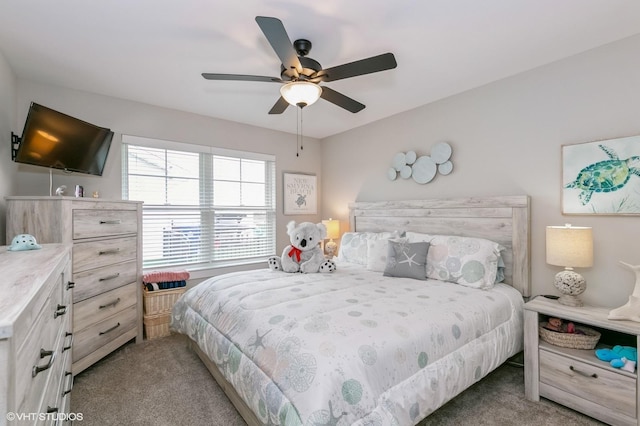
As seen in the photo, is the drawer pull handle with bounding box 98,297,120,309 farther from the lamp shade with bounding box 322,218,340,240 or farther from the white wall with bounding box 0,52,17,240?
the lamp shade with bounding box 322,218,340,240

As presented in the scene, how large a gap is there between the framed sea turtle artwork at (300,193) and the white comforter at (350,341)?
203 centimetres

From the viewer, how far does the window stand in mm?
3312

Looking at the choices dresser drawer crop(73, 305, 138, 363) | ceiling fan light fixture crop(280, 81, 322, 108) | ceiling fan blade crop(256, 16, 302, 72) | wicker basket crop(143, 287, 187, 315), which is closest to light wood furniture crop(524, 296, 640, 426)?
ceiling fan light fixture crop(280, 81, 322, 108)

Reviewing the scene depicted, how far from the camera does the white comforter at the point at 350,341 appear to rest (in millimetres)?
1293

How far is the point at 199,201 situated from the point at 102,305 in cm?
153

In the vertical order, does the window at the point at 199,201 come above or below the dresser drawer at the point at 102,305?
above

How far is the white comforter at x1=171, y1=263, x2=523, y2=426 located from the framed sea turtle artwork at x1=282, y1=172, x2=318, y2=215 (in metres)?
2.03

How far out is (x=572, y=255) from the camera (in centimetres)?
205

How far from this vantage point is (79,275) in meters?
2.31

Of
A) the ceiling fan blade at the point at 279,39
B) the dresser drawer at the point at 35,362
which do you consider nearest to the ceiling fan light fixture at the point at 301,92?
the ceiling fan blade at the point at 279,39

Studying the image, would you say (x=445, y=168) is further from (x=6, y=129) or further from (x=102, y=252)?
(x=6, y=129)

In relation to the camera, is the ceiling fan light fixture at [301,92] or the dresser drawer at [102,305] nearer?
the ceiling fan light fixture at [301,92]

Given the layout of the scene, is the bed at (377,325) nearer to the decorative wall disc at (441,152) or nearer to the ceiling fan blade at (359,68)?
the decorative wall disc at (441,152)

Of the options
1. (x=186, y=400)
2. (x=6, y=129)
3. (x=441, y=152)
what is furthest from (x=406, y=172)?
(x=6, y=129)
